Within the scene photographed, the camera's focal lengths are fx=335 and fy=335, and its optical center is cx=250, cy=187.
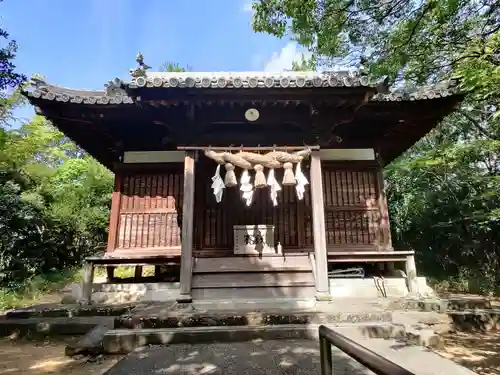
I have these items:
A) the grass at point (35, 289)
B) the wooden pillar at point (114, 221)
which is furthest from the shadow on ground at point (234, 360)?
the grass at point (35, 289)

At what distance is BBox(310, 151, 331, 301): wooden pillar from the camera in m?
5.99

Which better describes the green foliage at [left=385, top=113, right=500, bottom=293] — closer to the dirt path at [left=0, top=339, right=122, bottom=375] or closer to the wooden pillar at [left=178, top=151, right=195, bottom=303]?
the wooden pillar at [left=178, top=151, right=195, bottom=303]

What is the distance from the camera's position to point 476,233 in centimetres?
1143

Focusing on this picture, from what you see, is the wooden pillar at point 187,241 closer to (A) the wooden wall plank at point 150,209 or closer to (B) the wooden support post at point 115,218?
(A) the wooden wall plank at point 150,209

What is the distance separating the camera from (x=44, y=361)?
471 centimetres

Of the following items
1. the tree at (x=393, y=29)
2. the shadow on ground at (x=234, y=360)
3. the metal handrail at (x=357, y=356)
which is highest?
the tree at (x=393, y=29)

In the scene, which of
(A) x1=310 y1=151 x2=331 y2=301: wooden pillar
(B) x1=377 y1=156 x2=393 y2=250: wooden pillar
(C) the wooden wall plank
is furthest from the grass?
(B) x1=377 y1=156 x2=393 y2=250: wooden pillar

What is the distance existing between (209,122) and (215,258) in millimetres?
2803

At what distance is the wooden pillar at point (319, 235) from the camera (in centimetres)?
599

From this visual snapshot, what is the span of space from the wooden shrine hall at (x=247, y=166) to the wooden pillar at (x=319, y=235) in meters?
0.02

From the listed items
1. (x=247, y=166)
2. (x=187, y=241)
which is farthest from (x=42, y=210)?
(x=247, y=166)

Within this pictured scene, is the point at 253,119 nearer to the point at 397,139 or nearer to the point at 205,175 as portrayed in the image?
the point at 205,175

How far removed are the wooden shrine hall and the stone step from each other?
1176mm

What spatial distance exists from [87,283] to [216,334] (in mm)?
3475
